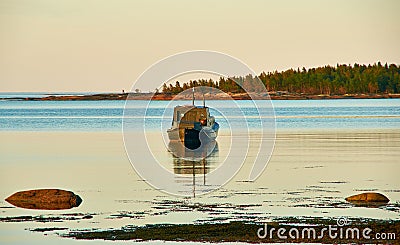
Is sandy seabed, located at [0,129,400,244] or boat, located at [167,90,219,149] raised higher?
boat, located at [167,90,219,149]

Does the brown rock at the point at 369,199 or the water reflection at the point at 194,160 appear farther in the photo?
the water reflection at the point at 194,160

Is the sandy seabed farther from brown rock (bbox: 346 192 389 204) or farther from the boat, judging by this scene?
the boat

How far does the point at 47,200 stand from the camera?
18.3 metres

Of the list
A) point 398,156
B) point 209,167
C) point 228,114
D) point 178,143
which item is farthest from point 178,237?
point 228,114

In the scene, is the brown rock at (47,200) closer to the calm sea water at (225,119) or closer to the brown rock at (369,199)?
the brown rock at (369,199)

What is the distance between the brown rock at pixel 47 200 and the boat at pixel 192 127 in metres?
19.7

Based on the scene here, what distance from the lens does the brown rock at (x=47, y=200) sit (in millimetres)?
18188

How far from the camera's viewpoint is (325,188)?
21.0m

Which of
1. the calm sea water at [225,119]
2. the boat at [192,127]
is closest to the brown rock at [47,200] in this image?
the boat at [192,127]

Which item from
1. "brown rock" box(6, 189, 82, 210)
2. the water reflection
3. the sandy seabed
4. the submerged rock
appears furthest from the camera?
the water reflection

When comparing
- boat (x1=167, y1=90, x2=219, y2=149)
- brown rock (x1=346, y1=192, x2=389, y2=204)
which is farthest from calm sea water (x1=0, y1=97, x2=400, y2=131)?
brown rock (x1=346, y1=192, x2=389, y2=204)

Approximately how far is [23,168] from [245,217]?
1310 cm

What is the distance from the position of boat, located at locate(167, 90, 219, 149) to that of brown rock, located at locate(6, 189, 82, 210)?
1966 centimetres

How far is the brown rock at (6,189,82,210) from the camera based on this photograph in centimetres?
1819
